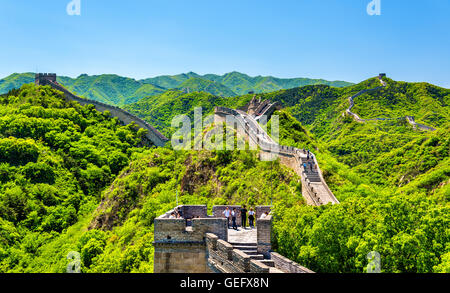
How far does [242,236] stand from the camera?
16.5 m

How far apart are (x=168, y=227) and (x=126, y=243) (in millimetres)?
21820

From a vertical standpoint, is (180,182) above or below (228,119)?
below

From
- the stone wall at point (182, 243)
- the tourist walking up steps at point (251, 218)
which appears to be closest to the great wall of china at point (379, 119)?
the tourist walking up steps at point (251, 218)

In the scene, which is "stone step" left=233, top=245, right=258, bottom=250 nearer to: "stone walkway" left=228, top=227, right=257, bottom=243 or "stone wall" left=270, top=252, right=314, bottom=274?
"stone walkway" left=228, top=227, right=257, bottom=243

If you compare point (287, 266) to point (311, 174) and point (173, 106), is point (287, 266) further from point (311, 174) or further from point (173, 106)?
point (173, 106)

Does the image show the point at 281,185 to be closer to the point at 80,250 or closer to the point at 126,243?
the point at 126,243

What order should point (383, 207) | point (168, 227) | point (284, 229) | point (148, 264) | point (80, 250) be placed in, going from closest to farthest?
1. point (168, 227)
2. point (383, 207)
3. point (284, 229)
4. point (148, 264)
5. point (80, 250)

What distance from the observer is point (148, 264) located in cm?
2466

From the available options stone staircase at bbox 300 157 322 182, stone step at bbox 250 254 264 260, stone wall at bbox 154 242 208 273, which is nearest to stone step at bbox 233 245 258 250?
stone step at bbox 250 254 264 260

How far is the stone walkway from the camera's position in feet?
51.9

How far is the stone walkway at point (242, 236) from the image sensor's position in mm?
15820

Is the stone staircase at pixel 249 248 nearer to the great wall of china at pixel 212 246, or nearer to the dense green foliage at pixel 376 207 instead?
the great wall of china at pixel 212 246

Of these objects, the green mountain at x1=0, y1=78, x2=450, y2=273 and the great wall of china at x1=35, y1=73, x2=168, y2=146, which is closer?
the green mountain at x1=0, y1=78, x2=450, y2=273
